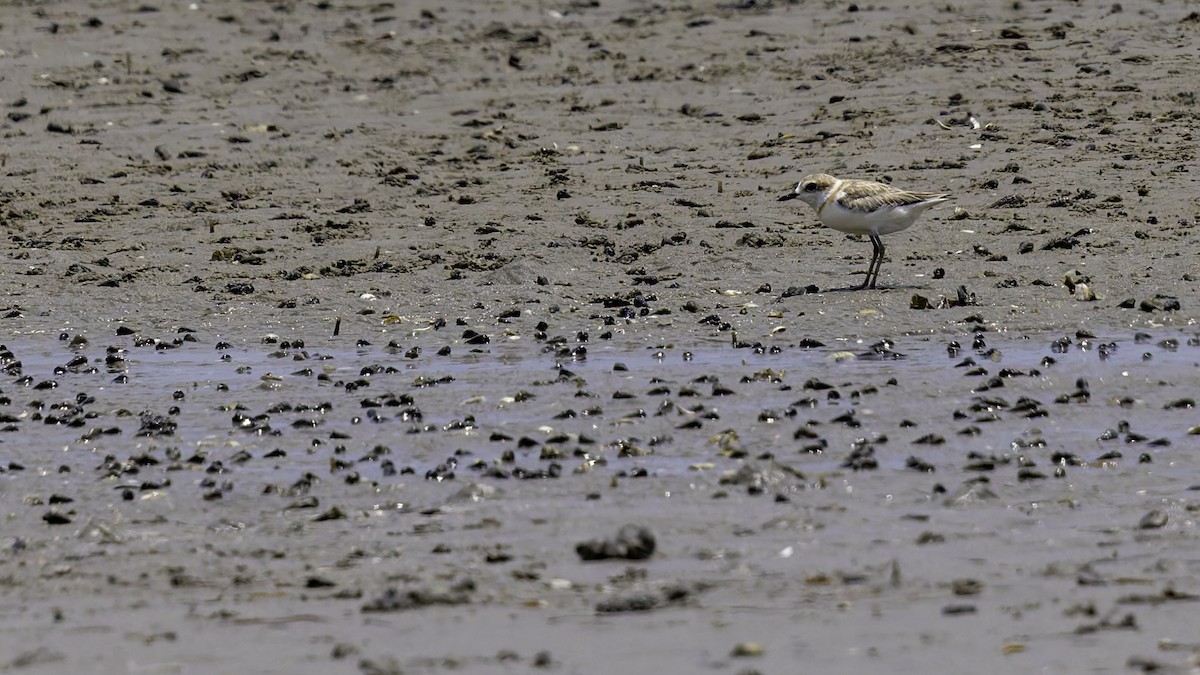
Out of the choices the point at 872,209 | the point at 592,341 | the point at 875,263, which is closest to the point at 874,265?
Result: the point at 875,263

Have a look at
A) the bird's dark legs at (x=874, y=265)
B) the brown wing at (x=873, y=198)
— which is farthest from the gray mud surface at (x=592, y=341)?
the brown wing at (x=873, y=198)

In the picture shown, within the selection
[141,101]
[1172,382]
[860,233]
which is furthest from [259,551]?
[141,101]

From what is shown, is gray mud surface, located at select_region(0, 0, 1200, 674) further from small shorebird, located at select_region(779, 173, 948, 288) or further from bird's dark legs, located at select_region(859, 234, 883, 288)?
small shorebird, located at select_region(779, 173, 948, 288)

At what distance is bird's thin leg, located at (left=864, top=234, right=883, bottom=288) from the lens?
39.3ft

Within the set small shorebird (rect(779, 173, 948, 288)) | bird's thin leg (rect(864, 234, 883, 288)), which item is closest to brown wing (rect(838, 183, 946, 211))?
small shorebird (rect(779, 173, 948, 288))

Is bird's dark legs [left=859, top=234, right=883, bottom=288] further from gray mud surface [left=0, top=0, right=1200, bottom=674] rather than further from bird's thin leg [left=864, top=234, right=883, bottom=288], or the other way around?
gray mud surface [left=0, top=0, right=1200, bottom=674]

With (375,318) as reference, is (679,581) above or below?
above

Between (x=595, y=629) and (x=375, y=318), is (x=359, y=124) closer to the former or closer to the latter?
(x=375, y=318)

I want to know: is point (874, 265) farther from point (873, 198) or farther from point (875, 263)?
point (873, 198)

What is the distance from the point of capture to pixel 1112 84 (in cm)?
1579

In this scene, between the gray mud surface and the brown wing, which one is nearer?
the gray mud surface

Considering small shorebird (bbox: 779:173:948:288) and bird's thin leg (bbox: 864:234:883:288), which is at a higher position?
small shorebird (bbox: 779:173:948:288)

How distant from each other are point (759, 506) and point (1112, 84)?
9597mm

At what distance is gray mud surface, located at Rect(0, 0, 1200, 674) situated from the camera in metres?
6.07
